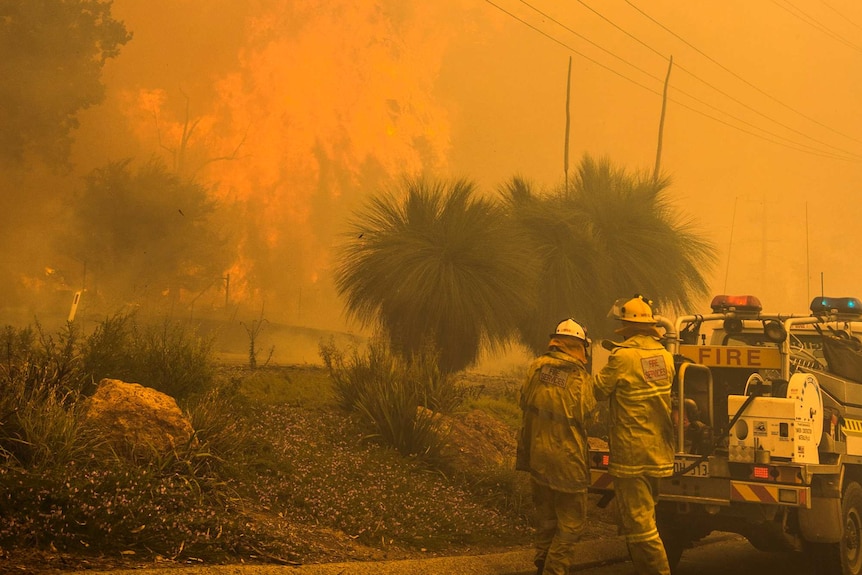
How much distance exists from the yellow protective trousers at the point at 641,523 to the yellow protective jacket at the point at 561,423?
0.33 metres

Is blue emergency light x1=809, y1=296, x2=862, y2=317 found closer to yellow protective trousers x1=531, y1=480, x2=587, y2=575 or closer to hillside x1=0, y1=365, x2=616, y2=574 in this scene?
hillside x1=0, y1=365, x2=616, y2=574

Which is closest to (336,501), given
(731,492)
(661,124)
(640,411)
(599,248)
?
(640,411)

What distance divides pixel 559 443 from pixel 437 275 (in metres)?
7.42

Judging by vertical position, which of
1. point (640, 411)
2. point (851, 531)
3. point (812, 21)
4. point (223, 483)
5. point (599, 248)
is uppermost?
point (812, 21)

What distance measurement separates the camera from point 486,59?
34.2 metres

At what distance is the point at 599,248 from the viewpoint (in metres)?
17.8

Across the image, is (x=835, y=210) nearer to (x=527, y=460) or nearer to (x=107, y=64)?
(x=107, y=64)

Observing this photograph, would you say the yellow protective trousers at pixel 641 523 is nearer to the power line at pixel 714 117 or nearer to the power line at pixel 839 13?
the power line at pixel 714 117

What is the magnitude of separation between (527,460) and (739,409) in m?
1.65

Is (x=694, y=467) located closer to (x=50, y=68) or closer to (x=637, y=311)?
(x=637, y=311)

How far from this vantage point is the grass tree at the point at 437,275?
1424 cm

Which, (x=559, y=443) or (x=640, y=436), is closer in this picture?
(x=640, y=436)

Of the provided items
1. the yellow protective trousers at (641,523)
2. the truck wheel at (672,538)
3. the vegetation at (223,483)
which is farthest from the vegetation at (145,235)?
the yellow protective trousers at (641,523)

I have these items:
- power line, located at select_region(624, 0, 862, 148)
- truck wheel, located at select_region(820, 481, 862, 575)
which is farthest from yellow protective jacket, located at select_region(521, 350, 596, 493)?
power line, located at select_region(624, 0, 862, 148)
